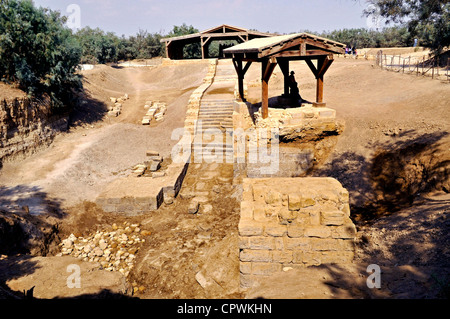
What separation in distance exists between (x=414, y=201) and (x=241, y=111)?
23.2ft

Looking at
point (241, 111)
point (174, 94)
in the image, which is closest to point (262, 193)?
point (241, 111)

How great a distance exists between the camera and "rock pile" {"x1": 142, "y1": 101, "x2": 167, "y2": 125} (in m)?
15.7

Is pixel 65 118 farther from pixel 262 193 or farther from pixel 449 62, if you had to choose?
pixel 449 62

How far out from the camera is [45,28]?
12867mm

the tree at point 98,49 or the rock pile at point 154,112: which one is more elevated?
the tree at point 98,49

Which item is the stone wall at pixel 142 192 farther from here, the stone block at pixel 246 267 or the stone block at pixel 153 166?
the stone block at pixel 246 267

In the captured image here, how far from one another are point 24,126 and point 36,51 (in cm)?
352

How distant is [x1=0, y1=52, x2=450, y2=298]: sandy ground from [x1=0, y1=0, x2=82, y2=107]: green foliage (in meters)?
2.09

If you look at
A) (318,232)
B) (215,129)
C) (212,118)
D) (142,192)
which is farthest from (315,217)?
(212,118)

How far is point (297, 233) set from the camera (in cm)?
450

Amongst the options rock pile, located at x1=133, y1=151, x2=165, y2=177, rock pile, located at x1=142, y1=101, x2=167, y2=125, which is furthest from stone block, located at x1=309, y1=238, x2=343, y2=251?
rock pile, located at x1=142, y1=101, x2=167, y2=125

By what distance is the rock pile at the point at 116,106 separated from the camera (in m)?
16.8

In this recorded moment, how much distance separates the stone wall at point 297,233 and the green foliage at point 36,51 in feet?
37.3

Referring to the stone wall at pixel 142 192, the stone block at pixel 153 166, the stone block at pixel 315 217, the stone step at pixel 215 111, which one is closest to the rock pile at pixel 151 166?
the stone block at pixel 153 166
